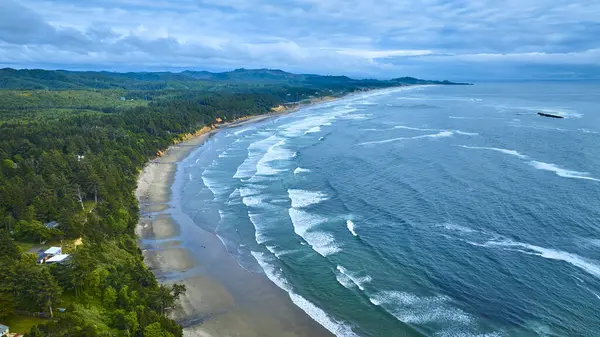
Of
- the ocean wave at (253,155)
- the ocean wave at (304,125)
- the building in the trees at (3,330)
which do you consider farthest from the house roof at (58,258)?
the ocean wave at (304,125)

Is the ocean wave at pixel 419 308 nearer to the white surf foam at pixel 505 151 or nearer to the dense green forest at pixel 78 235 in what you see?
the dense green forest at pixel 78 235

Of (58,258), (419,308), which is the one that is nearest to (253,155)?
(58,258)

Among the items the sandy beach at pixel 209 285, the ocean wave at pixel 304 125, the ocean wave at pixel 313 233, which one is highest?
the ocean wave at pixel 304 125

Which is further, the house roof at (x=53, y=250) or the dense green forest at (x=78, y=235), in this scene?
the house roof at (x=53, y=250)

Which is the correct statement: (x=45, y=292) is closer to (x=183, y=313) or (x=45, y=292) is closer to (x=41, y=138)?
(x=183, y=313)

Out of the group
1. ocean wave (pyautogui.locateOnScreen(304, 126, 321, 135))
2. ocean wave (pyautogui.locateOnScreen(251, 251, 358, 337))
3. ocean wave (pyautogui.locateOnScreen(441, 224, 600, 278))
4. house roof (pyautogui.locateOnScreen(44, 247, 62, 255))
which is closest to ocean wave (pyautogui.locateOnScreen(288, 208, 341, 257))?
ocean wave (pyautogui.locateOnScreen(251, 251, 358, 337))

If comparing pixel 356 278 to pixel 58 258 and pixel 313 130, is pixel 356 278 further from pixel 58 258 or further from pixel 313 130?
pixel 313 130
